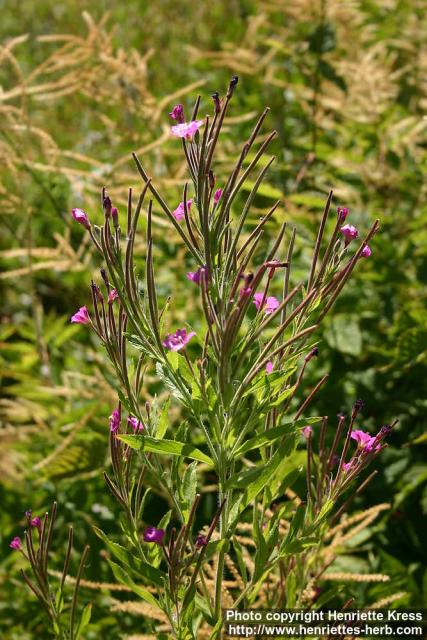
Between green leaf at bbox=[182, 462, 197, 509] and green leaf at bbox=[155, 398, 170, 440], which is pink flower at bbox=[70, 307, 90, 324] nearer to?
green leaf at bbox=[155, 398, 170, 440]

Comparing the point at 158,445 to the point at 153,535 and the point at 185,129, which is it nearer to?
the point at 153,535

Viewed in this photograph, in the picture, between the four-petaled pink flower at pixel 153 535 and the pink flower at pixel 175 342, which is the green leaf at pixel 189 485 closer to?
the four-petaled pink flower at pixel 153 535

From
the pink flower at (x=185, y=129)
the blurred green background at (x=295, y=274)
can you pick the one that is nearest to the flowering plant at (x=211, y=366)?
the pink flower at (x=185, y=129)

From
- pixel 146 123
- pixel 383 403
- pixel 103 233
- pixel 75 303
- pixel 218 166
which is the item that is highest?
pixel 103 233

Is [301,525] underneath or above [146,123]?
underneath

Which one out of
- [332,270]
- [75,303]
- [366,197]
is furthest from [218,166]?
[332,270]

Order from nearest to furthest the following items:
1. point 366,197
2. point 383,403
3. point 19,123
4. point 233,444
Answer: point 233,444 → point 383,403 → point 19,123 → point 366,197

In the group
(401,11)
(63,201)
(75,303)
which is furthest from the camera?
(401,11)

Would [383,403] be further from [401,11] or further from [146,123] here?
[401,11]

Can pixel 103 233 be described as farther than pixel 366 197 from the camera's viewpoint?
No

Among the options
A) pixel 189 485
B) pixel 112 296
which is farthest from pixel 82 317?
pixel 189 485
